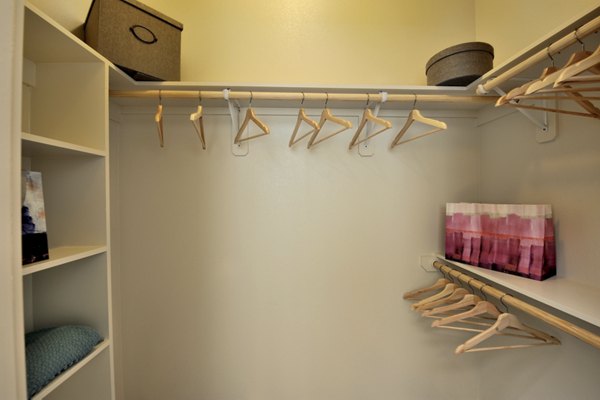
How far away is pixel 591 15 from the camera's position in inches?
27.5

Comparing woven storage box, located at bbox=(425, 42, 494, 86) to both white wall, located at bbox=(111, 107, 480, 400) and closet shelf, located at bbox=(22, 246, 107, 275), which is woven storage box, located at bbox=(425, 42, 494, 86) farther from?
closet shelf, located at bbox=(22, 246, 107, 275)

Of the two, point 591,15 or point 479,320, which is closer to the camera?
point 591,15

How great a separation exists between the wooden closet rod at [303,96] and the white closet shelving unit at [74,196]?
0.20 meters

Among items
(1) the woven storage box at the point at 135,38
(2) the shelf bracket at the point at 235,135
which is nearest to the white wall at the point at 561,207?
(2) the shelf bracket at the point at 235,135

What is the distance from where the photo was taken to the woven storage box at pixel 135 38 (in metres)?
0.98

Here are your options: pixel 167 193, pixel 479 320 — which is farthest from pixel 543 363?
pixel 167 193

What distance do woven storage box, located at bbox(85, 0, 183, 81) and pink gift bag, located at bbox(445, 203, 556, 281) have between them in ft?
4.71

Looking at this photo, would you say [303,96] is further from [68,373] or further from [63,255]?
[68,373]

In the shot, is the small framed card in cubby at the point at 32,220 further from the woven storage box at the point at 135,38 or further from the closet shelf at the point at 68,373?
the woven storage box at the point at 135,38

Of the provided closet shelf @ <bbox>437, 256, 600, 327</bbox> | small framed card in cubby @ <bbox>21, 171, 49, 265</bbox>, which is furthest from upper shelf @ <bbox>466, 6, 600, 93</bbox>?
small framed card in cubby @ <bbox>21, 171, 49, 265</bbox>

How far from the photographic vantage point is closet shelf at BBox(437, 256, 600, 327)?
2.25 feet

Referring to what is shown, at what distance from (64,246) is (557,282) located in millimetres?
1742

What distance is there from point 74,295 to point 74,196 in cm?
35

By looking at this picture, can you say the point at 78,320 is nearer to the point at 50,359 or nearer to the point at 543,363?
the point at 50,359
